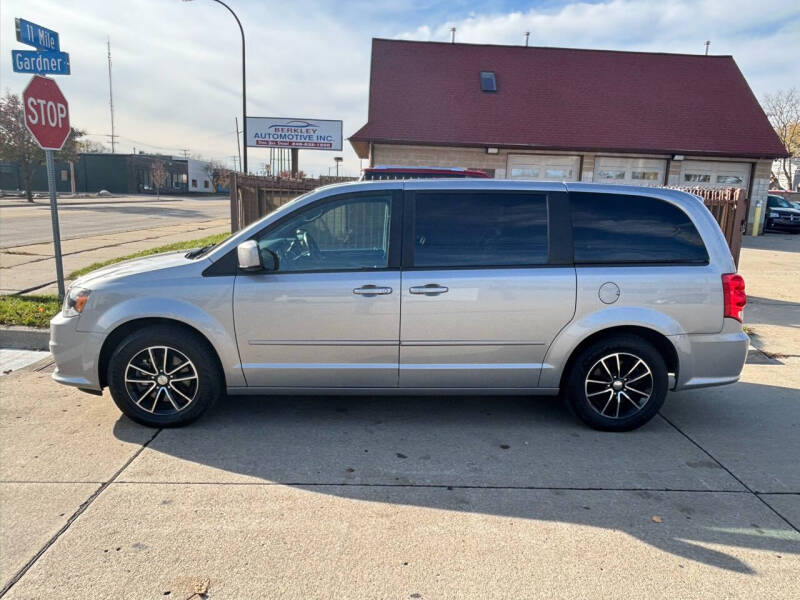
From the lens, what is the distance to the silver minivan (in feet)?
13.2

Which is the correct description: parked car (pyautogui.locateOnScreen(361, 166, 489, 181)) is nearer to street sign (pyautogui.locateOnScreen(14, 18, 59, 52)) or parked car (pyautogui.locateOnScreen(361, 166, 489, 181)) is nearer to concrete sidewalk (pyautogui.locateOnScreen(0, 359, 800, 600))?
concrete sidewalk (pyautogui.locateOnScreen(0, 359, 800, 600))

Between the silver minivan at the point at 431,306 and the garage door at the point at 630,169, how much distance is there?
1809 centimetres

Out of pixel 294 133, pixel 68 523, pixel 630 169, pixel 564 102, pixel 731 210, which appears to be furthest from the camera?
pixel 564 102

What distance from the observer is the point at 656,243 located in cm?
424

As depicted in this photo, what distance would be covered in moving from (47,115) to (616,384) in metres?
7.18

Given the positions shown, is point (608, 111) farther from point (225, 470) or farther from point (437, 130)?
point (225, 470)

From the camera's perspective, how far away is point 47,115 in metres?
6.95

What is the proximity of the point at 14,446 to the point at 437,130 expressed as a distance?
18.1m

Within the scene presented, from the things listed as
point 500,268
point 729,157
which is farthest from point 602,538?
point 729,157

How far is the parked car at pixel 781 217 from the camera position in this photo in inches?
972

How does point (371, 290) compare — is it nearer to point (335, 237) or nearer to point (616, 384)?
point (335, 237)

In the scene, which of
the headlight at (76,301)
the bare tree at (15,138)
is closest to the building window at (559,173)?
the headlight at (76,301)

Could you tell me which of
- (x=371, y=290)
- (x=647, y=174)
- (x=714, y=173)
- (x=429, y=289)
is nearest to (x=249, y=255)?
(x=371, y=290)

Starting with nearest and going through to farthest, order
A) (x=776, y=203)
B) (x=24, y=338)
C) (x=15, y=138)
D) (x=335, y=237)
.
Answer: (x=335, y=237)
(x=24, y=338)
(x=776, y=203)
(x=15, y=138)
